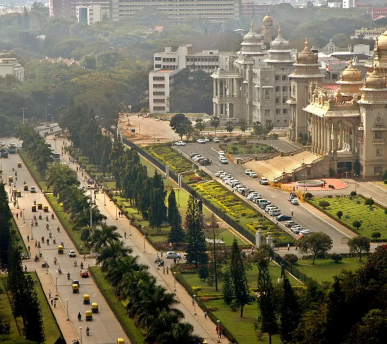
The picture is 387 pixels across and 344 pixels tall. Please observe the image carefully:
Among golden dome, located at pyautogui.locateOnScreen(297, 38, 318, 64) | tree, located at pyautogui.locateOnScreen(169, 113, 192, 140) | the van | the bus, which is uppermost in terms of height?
golden dome, located at pyautogui.locateOnScreen(297, 38, 318, 64)

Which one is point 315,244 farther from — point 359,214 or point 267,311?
point 267,311

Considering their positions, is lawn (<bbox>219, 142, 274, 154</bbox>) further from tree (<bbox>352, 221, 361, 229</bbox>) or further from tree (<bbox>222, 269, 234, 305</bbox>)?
tree (<bbox>222, 269, 234, 305</bbox>)

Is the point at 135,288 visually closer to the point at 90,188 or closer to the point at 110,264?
the point at 110,264

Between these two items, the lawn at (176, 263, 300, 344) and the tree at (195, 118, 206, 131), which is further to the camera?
the tree at (195, 118, 206, 131)

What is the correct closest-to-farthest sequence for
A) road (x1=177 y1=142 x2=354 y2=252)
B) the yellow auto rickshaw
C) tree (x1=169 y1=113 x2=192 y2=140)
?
the yellow auto rickshaw < road (x1=177 y1=142 x2=354 y2=252) < tree (x1=169 y1=113 x2=192 y2=140)

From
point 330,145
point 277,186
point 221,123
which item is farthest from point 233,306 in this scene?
point 221,123

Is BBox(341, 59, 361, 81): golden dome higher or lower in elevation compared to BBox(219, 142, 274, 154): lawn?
higher

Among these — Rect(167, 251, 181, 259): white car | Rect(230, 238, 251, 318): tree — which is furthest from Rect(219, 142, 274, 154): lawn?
Rect(230, 238, 251, 318): tree

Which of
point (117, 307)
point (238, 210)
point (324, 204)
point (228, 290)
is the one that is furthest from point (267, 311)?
point (324, 204)
